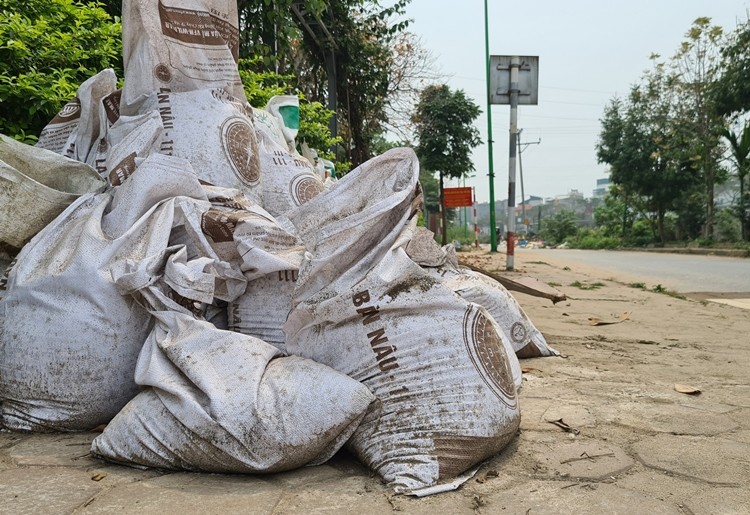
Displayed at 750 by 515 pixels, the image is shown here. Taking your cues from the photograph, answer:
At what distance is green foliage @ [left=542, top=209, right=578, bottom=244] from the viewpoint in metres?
35.7

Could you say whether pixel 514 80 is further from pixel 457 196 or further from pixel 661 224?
pixel 661 224

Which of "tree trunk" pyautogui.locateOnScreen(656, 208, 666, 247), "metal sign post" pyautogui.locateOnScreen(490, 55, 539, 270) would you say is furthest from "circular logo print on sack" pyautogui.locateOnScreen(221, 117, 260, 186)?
"tree trunk" pyautogui.locateOnScreen(656, 208, 666, 247)

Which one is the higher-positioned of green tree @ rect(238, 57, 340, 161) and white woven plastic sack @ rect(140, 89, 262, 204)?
green tree @ rect(238, 57, 340, 161)

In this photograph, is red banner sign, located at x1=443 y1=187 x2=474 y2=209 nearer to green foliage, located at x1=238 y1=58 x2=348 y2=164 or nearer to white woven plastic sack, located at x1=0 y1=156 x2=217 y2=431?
green foliage, located at x1=238 y1=58 x2=348 y2=164

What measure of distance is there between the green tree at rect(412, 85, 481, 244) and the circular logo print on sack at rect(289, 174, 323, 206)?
11.9m

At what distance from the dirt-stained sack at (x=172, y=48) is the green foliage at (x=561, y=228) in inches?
1349

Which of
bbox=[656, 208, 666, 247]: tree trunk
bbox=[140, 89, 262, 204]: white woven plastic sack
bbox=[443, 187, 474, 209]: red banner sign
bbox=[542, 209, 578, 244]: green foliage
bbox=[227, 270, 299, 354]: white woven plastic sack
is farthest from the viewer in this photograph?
bbox=[542, 209, 578, 244]: green foliage

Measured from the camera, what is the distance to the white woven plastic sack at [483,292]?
1.88 metres

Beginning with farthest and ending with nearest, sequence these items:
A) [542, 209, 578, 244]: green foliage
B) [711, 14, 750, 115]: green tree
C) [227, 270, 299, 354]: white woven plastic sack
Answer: [542, 209, 578, 244]: green foliage < [711, 14, 750, 115]: green tree < [227, 270, 299, 354]: white woven plastic sack

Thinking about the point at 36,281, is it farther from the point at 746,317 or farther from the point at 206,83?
the point at 746,317

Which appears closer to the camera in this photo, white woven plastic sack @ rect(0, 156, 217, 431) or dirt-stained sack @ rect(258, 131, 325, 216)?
white woven plastic sack @ rect(0, 156, 217, 431)

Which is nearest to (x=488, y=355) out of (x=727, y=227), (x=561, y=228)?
(x=727, y=227)

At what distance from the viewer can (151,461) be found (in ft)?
4.36

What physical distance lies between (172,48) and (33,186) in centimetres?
71
